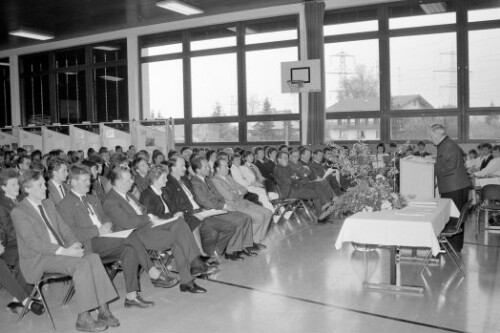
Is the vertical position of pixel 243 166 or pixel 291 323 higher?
pixel 243 166

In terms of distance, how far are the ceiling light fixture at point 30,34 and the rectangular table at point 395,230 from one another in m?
13.4

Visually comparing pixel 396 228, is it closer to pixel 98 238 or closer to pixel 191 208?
pixel 191 208

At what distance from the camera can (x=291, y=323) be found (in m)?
3.80

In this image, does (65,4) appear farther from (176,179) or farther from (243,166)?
(176,179)

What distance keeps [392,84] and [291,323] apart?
32.2 ft

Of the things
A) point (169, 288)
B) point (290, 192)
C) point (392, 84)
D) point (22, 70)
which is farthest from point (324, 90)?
point (22, 70)

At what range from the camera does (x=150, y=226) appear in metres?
4.74

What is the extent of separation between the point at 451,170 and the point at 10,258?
196 inches

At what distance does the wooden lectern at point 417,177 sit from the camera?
20.6 ft

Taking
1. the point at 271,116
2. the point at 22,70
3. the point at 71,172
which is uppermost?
the point at 22,70

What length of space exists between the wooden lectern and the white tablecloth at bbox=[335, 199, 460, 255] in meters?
1.61

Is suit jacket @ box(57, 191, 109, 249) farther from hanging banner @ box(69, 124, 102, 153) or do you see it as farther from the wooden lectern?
hanging banner @ box(69, 124, 102, 153)

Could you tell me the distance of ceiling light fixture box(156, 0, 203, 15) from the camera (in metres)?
11.7

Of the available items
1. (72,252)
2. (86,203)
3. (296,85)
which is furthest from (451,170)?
(296,85)
